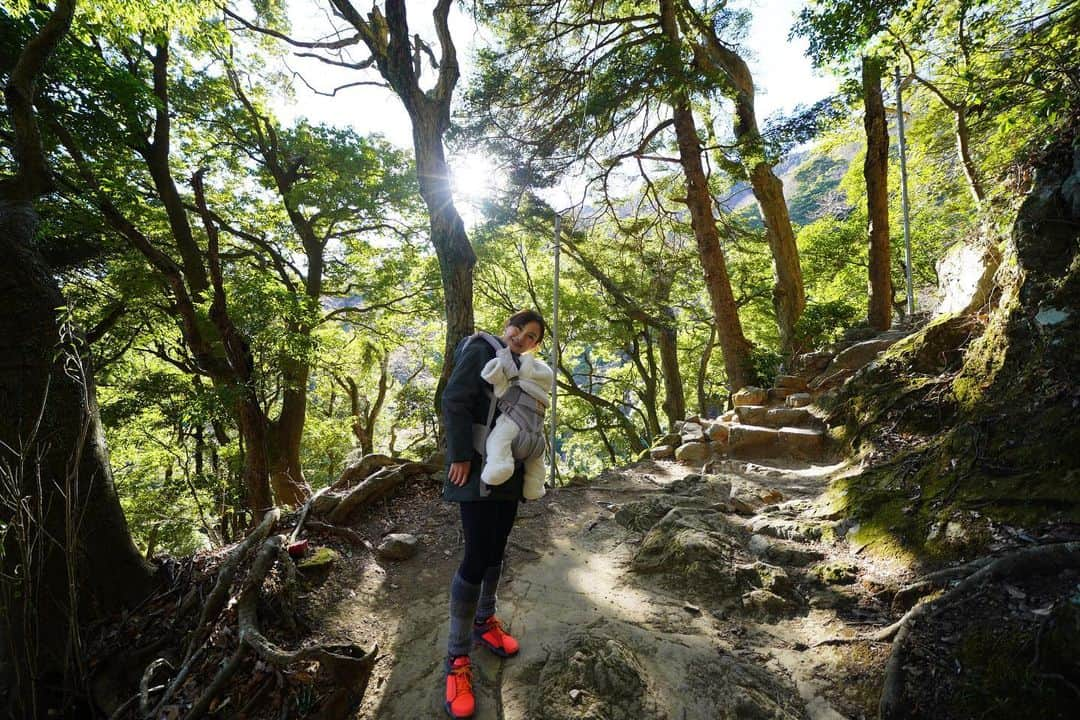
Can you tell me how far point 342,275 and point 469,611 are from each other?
35.7 feet

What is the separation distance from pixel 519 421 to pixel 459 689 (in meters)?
1.14

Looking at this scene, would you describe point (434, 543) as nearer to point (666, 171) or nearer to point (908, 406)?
point (908, 406)

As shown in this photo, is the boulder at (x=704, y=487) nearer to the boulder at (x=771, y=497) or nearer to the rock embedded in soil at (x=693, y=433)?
the boulder at (x=771, y=497)

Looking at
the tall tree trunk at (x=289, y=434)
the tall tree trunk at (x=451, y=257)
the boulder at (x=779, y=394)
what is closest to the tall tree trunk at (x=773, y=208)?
the boulder at (x=779, y=394)

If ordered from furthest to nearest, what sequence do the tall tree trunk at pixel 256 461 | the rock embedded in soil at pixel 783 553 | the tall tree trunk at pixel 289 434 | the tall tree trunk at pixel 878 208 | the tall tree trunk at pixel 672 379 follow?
1. the tall tree trunk at pixel 672 379
2. the tall tree trunk at pixel 289 434
3. the tall tree trunk at pixel 878 208
4. the tall tree trunk at pixel 256 461
5. the rock embedded in soil at pixel 783 553

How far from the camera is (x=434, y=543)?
3555 mm

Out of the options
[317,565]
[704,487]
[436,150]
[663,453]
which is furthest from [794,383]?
[317,565]

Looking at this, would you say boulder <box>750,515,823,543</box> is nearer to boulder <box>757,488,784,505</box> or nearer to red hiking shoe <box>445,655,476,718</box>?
boulder <box>757,488,784,505</box>

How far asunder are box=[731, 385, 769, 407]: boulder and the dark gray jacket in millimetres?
6150

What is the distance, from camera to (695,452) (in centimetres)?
643

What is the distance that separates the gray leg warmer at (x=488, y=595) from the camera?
2111 mm

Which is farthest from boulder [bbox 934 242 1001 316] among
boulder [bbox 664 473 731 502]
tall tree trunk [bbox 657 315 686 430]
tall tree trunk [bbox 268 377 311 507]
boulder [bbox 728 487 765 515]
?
tall tree trunk [bbox 268 377 311 507]

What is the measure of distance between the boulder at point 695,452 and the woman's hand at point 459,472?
5.34m

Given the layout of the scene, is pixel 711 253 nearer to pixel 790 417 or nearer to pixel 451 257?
pixel 790 417
